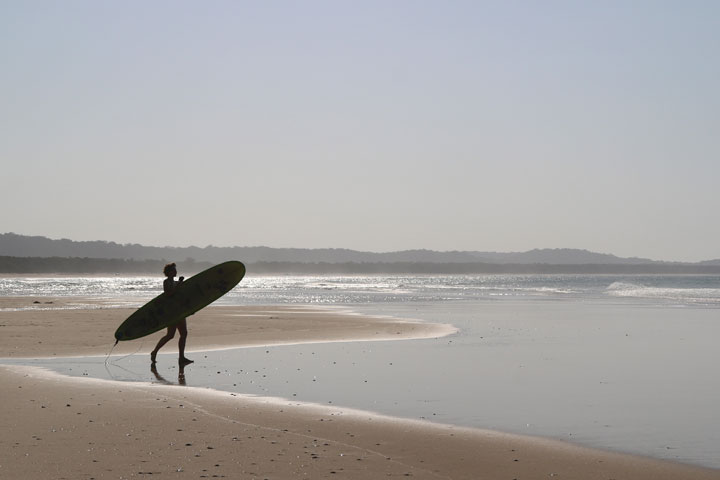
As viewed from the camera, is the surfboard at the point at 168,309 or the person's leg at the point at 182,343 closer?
the person's leg at the point at 182,343

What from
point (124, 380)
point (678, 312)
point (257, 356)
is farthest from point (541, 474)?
point (678, 312)

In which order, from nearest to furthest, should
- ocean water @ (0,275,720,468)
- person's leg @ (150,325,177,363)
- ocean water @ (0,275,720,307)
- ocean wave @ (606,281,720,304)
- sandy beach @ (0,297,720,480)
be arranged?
sandy beach @ (0,297,720,480), ocean water @ (0,275,720,468), person's leg @ (150,325,177,363), ocean wave @ (606,281,720,304), ocean water @ (0,275,720,307)

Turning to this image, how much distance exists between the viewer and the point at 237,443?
353 inches

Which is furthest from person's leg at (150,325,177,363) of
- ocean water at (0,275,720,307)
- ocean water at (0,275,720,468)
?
Answer: ocean water at (0,275,720,307)

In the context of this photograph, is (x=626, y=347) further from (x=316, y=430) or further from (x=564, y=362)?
(x=316, y=430)

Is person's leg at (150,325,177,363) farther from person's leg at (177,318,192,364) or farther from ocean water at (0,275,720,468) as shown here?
ocean water at (0,275,720,468)

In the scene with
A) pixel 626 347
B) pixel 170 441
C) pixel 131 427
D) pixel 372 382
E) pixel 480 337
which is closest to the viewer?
pixel 170 441

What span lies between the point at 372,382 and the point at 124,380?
4.22 meters

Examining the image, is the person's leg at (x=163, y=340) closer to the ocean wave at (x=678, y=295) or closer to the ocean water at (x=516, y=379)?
the ocean water at (x=516, y=379)

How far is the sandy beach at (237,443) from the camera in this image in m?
7.88

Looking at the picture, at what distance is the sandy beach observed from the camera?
788 centimetres

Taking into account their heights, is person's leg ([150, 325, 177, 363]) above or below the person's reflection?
above

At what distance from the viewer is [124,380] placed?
46.1 ft

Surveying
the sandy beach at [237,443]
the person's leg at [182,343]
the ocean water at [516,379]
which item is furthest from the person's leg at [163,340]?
the sandy beach at [237,443]
